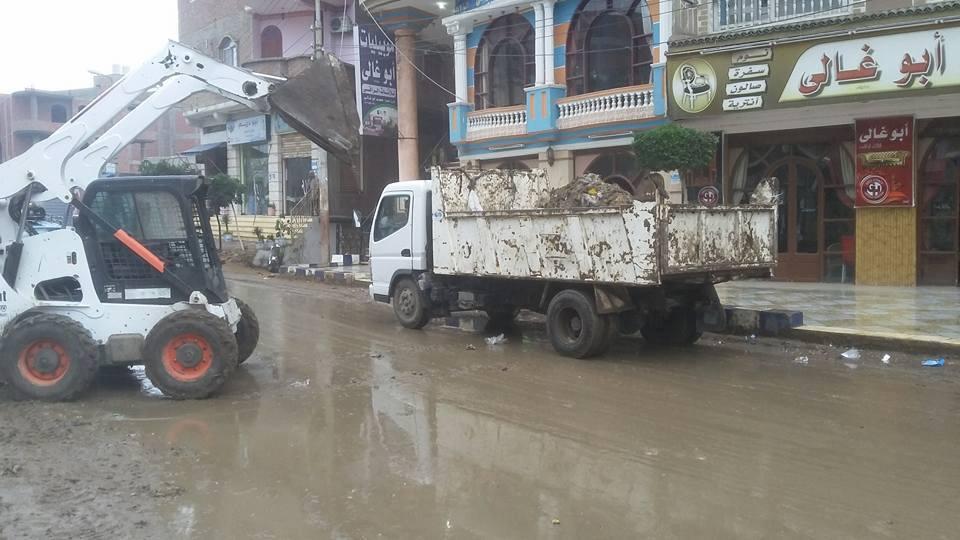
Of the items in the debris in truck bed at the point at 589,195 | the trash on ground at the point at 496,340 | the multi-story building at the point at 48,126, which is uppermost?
the multi-story building at the point at 48,126

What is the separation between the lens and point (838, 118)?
15258mm

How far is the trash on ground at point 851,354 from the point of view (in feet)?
31.2

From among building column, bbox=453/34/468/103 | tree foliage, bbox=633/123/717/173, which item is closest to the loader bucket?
tree foliage, bbox=633/123/717/173

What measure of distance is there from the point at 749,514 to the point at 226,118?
2977 centimetres

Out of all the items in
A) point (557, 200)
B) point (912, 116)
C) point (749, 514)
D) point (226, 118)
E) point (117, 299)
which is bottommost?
point (749, 514)

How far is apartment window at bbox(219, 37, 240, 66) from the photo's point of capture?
30781 mm

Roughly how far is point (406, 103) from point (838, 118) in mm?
12323

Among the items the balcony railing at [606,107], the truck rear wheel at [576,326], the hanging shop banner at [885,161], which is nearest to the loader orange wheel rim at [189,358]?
the truck rear wheel at [576,326]

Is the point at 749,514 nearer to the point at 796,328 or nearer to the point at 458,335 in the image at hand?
the point at 796,328

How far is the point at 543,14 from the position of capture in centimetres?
1912

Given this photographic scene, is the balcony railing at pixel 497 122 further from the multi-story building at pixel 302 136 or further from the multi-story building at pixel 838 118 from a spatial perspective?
the multi-story building at pixel 838 118

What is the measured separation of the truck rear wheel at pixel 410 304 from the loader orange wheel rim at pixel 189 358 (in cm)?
475

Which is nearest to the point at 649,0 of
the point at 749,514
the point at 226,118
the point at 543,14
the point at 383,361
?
the point at 543,14

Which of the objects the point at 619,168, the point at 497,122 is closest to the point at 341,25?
the point at 497,122
